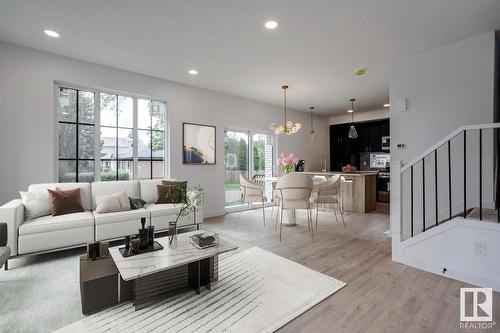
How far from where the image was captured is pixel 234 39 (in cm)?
302

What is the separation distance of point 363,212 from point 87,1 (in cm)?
591

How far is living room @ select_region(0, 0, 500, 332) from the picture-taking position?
1.89m

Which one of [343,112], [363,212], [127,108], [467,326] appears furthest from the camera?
[343,112]

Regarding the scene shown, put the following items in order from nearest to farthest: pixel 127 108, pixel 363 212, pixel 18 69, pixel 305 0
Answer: pixel 305 0 → pixel 18 69 → pixel 127 108 → pixel 363 212

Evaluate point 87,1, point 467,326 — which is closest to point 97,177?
point 87,1

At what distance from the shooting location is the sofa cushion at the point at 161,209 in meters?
3.51

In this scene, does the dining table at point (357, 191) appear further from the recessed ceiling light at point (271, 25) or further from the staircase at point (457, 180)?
the recessed ceiling light at point (271, 25)

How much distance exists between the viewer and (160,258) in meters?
1.89

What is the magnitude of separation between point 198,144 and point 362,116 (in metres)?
5.34

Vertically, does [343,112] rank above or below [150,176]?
above

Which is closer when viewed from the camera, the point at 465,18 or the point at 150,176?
the point at 465,18

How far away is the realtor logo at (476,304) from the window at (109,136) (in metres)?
4.50

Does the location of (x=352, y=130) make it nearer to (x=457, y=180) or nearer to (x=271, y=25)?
(x=457, y=180)

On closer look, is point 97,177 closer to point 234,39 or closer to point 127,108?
point 127,108
